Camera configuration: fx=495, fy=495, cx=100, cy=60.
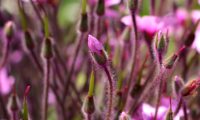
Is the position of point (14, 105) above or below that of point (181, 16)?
below

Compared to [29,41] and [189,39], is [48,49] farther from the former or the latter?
[189,39]

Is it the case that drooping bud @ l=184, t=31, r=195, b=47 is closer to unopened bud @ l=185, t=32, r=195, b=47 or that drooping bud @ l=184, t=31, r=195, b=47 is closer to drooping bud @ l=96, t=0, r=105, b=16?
unopened bud @ l=185, t=32, r=195, b=47

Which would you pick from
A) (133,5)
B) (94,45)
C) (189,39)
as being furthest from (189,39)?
(94,45)

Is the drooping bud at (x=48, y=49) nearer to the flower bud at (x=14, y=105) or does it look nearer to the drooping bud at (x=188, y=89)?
the flower bud at (x=14, y=105)

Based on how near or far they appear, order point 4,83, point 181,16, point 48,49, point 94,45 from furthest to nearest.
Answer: point 181,16 < point 4,83 < point 48,49 < point 94,45

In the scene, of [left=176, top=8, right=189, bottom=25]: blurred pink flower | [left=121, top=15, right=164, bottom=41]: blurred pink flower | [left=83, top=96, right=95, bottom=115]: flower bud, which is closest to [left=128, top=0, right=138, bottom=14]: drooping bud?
[left=121, top=15, right=164, bottom=41]: blurred pink flower

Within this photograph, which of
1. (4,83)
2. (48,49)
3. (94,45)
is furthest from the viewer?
(4,83)

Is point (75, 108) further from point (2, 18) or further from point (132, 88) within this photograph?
point (2, 18)

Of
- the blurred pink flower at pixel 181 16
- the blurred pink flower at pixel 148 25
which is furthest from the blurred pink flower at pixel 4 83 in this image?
the blurred pink flower at pixel 181 16

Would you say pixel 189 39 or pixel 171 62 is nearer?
pixel 171 62

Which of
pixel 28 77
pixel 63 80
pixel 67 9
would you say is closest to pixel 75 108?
pixel 63 80

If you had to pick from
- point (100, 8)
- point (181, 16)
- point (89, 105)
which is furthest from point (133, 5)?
point (181, 16)
